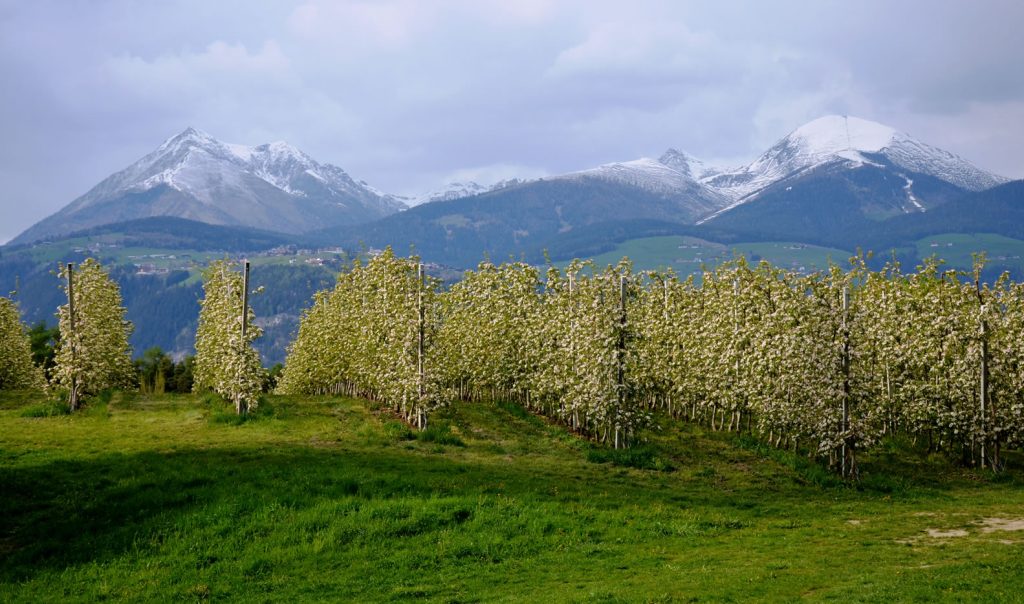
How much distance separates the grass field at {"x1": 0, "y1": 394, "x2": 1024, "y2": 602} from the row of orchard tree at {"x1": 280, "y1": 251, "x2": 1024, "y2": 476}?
2.83 metres

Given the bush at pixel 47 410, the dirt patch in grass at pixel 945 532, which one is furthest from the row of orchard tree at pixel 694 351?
the dirt patch in grass at pixel 945 532

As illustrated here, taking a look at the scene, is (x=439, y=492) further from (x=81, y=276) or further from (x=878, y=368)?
(x=81, y=276)

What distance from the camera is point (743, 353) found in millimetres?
44094

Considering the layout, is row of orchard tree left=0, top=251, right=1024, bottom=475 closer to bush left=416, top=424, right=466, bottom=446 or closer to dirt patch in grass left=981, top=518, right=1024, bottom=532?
bush left=416, top=424, right=466, bottom=446

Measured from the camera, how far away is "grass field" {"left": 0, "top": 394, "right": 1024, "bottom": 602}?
821 inches

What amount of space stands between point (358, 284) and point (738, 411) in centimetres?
3094

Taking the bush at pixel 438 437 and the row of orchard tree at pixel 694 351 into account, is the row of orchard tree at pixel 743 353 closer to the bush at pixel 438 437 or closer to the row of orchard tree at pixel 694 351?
Result: the row of orchard tree at pixel 694 351

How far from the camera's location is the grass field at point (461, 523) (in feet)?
68.4

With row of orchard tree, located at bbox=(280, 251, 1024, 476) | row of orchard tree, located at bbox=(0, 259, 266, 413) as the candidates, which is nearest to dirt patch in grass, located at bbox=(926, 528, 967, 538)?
row of orchard tree, located at bbox=(280, 251, 1024, 476)

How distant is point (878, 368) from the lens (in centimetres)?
4681

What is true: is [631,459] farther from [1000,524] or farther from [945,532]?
[1000,524]

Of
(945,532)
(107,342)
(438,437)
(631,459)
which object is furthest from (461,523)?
(107,342)

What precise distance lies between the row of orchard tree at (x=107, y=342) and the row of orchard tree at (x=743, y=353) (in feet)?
26.7

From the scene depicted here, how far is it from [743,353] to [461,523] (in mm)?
23827
